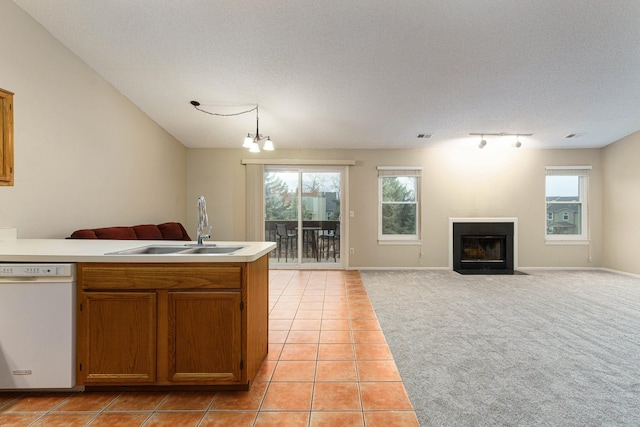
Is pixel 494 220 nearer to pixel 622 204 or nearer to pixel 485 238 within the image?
pixel 485 238

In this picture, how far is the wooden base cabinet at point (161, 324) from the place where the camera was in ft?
5.89

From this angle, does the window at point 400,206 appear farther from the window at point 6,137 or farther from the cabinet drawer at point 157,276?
the window at point 6,137

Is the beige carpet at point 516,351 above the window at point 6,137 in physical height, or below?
below

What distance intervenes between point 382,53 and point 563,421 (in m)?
3.16

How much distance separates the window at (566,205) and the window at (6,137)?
7.71m

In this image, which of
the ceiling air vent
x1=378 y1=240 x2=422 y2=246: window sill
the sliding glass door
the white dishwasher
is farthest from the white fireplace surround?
the white dishwasher

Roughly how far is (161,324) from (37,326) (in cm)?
67

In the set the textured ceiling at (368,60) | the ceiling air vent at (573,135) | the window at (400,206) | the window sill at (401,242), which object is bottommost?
the window sill at (401,242)

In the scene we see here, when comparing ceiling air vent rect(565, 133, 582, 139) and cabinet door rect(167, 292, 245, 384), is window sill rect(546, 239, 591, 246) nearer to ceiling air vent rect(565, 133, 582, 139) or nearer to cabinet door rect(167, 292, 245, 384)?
ceiling air vent rect(565, 133, 582, 139)

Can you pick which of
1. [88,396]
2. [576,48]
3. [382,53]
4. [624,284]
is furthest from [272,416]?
[624,284]

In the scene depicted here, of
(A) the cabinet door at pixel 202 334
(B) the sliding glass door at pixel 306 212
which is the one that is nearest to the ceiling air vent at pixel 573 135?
(B) the sliding glass door at pixel 306 212

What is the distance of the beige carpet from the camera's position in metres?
1.73

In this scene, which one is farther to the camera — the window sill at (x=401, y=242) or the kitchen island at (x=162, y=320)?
the window sill at (x=401, y=242)

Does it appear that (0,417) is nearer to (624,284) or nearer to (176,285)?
(176,285)
